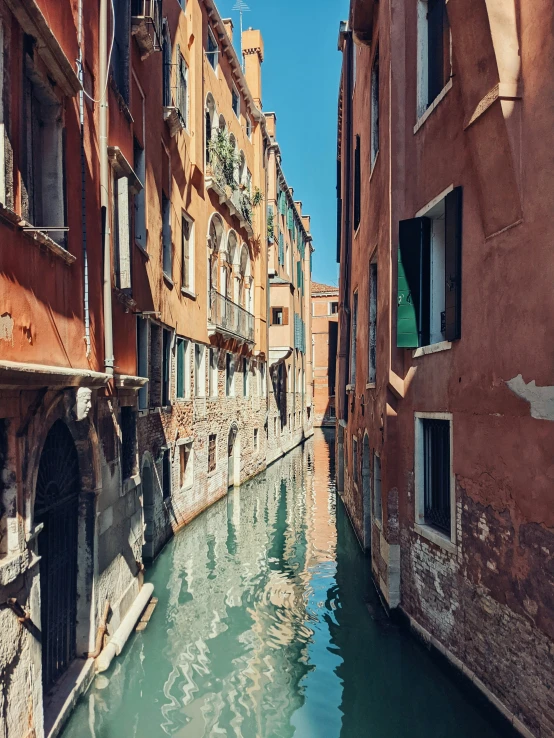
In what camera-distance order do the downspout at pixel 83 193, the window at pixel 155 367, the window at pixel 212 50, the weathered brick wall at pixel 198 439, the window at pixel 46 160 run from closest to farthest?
the window at pixel 46 160 → the downspout at pixel 83 193 → the weathered brick wall at pixel 198 439 → the window at pixel 155 367 → the window at pixel 212 50

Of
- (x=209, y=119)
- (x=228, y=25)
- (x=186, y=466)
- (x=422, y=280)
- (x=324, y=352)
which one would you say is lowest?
(x=186, y=466)

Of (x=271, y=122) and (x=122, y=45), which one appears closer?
(x=122, y=45)

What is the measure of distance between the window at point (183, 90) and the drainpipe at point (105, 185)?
686cm

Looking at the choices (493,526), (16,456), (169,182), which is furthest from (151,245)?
(493,526)

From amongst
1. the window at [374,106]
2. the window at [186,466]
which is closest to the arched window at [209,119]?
the window at [374,106]

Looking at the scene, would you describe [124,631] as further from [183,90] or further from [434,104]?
[183,90]

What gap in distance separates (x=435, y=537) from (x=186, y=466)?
8.14 m

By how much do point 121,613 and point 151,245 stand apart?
18.7 feet

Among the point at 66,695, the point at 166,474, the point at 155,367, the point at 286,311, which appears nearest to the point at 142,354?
the point at 155,367

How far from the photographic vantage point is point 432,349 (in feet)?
21.7

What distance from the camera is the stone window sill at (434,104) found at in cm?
626

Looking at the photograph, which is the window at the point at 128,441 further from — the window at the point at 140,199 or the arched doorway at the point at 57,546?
the window at the point at 140,199

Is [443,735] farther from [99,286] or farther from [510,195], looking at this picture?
[99,286]

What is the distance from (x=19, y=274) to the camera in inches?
176
